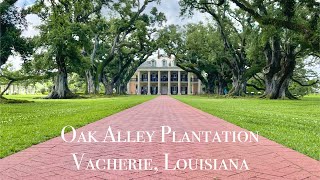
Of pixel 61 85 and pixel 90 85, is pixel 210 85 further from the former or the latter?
pixel 61 85

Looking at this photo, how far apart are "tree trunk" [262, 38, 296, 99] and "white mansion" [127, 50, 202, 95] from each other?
185 ft

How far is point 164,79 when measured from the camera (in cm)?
9225

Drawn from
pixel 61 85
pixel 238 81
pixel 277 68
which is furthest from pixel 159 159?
pixel 238 81

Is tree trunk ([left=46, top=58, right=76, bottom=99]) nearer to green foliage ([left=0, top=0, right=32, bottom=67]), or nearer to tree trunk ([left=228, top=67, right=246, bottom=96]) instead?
green foliage ([left=0, top=0, right=32, bottom=67])

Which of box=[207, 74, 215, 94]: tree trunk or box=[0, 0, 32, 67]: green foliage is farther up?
box=[0, 0, 32, 67]: green foliage

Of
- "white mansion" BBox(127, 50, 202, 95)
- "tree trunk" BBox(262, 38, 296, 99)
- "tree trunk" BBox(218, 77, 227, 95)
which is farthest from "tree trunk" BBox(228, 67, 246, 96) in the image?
"white mansion" BBox(127, 50, 202, 95)

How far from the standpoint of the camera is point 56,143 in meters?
6.31

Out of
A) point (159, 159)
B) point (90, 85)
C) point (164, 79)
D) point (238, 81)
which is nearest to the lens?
point (159, 159)

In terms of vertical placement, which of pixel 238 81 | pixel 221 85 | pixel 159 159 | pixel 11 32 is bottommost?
pixel 159 159

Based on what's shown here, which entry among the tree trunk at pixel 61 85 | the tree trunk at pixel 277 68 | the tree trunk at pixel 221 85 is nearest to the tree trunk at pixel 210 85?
the tree trunk at pixel 221 85

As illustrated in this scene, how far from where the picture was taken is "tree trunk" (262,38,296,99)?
1214 inches

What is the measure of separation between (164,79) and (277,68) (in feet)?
200

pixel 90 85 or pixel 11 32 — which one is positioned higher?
pixel 11 32

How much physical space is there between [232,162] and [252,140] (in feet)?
7.71
